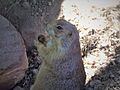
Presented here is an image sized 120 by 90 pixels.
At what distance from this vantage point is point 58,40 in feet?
8.56

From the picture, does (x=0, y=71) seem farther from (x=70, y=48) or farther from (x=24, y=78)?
(x=70, y=48)

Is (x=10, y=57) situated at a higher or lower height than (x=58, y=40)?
lower

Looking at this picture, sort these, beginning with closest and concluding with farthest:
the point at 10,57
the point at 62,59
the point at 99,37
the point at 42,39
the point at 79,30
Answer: the point at 62,59 → the point at 42,39 → the point at 10,57 → the point at 99,37 → the point at 79,30

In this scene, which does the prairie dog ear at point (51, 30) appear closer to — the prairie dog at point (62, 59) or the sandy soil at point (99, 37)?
the prairie dog at point (62, 59)

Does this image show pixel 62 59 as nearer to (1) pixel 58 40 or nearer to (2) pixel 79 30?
(1) pixel 58 40

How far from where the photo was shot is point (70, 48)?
2.60 metres

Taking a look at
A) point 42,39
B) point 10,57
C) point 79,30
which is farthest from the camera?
point 79,30

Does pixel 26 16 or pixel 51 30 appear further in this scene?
pixel 26 16

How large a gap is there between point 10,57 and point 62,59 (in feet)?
2.21

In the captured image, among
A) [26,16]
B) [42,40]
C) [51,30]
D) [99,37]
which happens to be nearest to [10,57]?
[42,40]

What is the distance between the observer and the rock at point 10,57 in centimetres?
308

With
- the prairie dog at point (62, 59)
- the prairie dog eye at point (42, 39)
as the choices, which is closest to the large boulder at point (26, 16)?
the prairie dog eye at point (42, 39)

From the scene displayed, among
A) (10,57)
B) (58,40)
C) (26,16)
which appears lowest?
(10,57)

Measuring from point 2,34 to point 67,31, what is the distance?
0.73m
